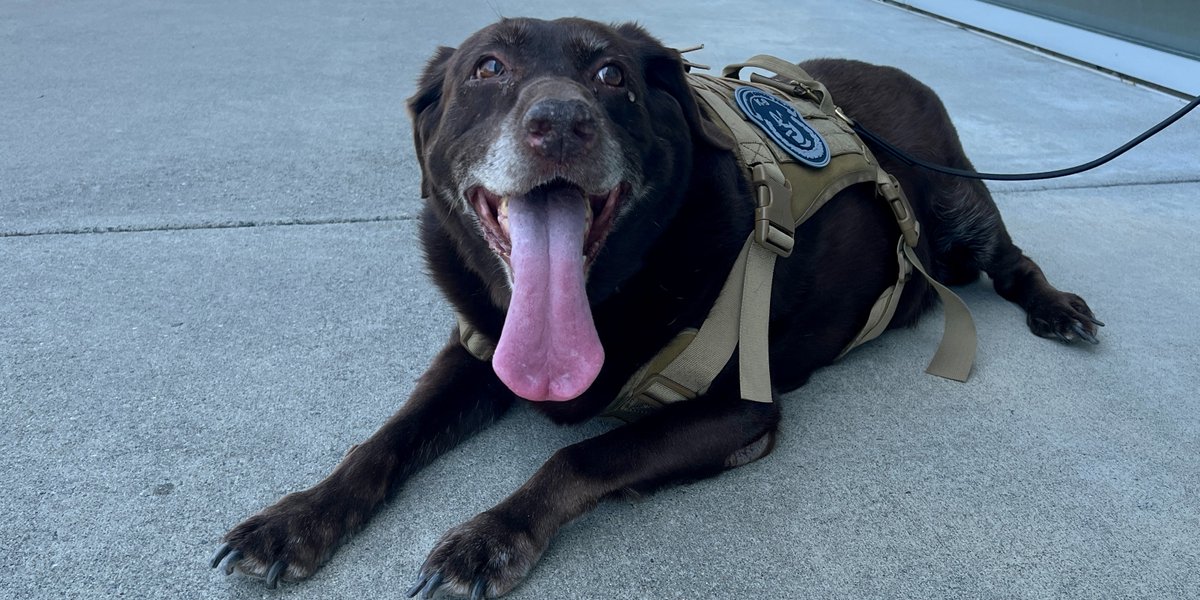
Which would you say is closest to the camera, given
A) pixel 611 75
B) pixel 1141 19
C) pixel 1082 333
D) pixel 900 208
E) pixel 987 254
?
pixel 611 75

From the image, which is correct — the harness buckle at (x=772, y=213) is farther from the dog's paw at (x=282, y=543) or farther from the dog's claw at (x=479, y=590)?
the dog's paw at (x=282, y=543)

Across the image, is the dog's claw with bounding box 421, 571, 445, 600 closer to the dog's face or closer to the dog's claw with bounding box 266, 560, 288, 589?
the dog's claw with bounding box 266, 560, 288, 589

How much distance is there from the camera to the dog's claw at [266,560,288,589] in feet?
5.32

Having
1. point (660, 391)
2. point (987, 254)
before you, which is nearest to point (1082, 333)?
point (987, 254)

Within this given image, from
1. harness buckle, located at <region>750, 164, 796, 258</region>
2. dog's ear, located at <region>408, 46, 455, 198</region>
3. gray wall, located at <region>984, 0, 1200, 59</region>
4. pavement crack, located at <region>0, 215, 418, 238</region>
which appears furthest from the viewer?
gray wall, located at <region>984, 0, 1200, 59</region>

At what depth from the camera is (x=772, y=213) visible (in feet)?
6.82

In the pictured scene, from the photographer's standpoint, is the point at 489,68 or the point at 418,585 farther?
the point at 489,68

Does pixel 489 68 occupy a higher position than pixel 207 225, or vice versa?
pixel 489 68

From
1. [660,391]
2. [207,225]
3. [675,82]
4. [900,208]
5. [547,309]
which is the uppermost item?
[675,82]

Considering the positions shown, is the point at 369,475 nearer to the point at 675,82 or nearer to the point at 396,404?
the point at 396,404

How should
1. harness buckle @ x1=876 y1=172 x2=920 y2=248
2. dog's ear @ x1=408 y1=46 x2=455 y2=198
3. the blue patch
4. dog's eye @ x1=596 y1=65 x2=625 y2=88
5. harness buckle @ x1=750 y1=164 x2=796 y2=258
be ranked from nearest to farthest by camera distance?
1. dog's eye @ x1=596 y1=65 x2=625 y2=88
2. harness buckle @ x1=750 y1=164 x2=796 y2=258
3. dog's ear @ x1=408 y1=46 x2=455 y2=198
4. the blue patch
5. harness buckle @ x1=876 y1=172 x2=920 y2=248

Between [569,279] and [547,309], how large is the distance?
0.24 ft

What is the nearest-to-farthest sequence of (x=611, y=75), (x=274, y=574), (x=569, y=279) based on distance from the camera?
(x=274, y=574) → (x=569, y=279) → (x=611, y=75)

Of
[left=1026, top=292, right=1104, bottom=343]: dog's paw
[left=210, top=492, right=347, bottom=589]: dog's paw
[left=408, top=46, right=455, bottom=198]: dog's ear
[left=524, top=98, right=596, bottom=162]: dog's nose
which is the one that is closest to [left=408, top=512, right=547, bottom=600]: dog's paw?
[left=210, top=492, right=347, bottom=589]: dog's paw
